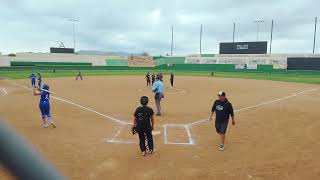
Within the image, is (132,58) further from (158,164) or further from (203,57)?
(158,164)

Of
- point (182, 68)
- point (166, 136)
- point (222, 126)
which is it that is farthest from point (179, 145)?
point (182, 68)

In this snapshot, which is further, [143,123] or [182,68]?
[182,68]

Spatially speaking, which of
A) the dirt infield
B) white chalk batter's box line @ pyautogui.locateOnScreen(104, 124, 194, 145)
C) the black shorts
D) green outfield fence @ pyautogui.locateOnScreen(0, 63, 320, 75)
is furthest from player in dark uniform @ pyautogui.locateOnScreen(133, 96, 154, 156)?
green outfield fence @ pyautogui.locateOnScreen(0, 63, 320, 75)

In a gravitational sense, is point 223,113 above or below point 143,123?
above

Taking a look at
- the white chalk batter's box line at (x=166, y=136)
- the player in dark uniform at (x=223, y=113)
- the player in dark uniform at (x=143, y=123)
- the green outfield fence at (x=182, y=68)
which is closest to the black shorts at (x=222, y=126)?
the player in dark uniform at (x=223, y=113)

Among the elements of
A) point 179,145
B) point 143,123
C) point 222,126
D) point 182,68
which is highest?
point 182,68

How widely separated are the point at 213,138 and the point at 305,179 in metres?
3.95

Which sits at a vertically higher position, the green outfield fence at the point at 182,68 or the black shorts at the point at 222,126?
the green outfield fence at the point at 182,68

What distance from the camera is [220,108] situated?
9.27 m

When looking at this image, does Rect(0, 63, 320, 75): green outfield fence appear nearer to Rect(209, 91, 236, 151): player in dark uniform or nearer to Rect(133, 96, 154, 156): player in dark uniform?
Rect(209, 91, 236, 151): player in dark uniform

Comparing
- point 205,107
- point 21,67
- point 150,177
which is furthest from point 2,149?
point 21,67

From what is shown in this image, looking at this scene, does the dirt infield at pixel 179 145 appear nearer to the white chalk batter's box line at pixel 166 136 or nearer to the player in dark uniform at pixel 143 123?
the white chalk batter's box line at pixel 166 136

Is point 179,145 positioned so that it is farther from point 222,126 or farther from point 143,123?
point 143,123

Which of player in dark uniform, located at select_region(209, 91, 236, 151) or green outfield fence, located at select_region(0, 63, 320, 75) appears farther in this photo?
green outfield fence, located at select_region(0, 63, 320, 75)
